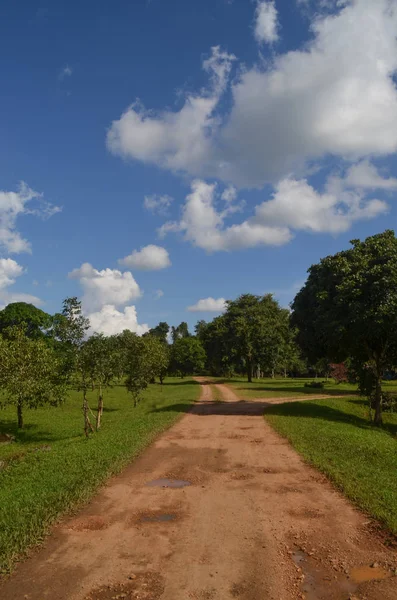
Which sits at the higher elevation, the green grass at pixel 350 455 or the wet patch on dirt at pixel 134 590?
the wet patch on dirt at pixel 134 590

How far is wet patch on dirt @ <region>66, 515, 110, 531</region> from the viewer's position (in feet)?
28.6

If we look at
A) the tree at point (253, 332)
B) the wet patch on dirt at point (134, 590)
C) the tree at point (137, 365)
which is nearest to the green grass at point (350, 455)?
the wet patch on dirt at point (134, 590)

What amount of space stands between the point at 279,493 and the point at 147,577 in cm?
531

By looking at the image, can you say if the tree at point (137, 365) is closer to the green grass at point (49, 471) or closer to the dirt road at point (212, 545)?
the green grass at point (49, 471)

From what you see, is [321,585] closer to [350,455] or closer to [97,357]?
[350,455]

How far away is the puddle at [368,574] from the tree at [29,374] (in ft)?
58.1

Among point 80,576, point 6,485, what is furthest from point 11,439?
point 80,576

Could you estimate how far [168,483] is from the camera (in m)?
12.0

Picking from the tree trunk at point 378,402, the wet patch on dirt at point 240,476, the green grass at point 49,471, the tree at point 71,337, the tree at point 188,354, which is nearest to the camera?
the green grass at point 49,471

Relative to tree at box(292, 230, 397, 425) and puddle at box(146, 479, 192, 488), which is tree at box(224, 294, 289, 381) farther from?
puddle at box(146, 479, 192, 488)

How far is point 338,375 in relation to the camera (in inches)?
2672

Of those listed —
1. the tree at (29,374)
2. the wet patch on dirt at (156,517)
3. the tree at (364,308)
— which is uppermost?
the tree at (364,308)

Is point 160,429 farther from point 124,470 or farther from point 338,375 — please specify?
point 338,375

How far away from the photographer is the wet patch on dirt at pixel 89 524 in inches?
343
